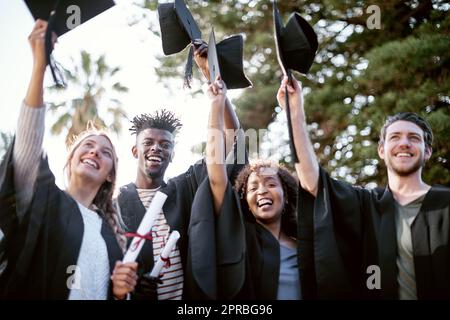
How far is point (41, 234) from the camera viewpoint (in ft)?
9.09

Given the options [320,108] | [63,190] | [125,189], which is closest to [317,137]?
[320,108]

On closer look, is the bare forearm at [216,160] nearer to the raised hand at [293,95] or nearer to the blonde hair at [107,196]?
the raised hand at [293,95]

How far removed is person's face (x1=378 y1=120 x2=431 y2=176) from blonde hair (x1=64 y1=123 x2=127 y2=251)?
1.56 meters

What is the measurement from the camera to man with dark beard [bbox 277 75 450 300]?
288 centimetres

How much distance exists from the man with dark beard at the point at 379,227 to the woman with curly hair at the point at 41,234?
1033mm

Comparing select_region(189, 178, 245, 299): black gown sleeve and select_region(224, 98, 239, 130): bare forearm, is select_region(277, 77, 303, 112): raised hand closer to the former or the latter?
select_region(224, 98, 239, 130): bare forearm

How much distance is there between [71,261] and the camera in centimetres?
275

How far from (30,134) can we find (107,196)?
2.02ft

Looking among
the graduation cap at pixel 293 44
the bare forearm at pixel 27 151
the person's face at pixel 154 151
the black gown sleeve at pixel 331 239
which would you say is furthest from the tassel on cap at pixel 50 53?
the black gown sleeve at pixel 331 239

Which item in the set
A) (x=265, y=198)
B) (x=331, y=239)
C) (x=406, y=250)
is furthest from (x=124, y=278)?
(x=406, y=250)

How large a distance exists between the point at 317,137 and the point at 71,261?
490cm

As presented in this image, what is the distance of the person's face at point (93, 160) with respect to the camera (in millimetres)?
2979

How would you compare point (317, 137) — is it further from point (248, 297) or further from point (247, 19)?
point (248, 297)
